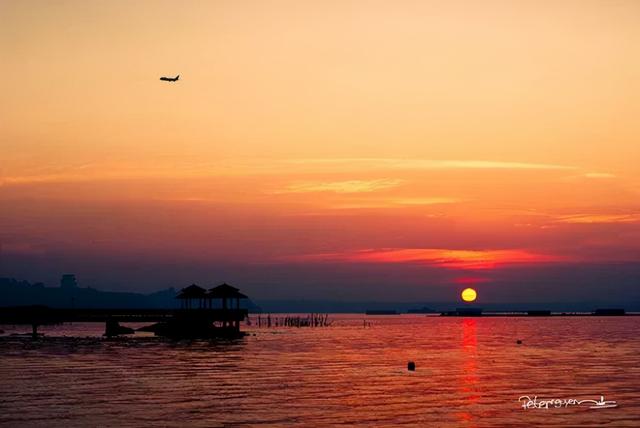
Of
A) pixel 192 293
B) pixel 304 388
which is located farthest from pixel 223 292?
pixel 304 388

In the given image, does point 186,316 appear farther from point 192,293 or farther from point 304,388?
point 304,388

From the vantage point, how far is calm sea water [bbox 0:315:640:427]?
144 ft

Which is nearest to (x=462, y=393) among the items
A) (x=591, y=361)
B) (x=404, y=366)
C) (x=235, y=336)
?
(x=404, y=366)

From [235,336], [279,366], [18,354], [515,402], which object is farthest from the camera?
[235,336]

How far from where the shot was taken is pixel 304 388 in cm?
5738

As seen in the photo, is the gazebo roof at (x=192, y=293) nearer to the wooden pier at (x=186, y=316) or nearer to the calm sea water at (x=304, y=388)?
the wooden pier at (x=186, y=316)

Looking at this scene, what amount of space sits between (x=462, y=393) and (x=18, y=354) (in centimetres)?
5466

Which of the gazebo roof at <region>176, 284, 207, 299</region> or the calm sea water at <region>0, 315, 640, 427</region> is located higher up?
the gazebo roof at <region>176, 284, 207, 299</region>

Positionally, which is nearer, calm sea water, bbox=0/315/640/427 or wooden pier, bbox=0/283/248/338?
calm sea water, bbox=0/315/640/427

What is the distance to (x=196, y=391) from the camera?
54906mm

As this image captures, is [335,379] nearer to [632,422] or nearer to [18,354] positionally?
[632,422]

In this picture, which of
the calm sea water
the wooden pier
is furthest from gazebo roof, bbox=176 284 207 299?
the calm sea water

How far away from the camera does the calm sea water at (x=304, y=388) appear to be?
44.0m

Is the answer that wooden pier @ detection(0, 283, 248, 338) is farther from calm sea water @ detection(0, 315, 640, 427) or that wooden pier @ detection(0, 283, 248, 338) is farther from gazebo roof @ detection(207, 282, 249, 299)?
calm sea water @ detection(0, 315, 640, 427)
